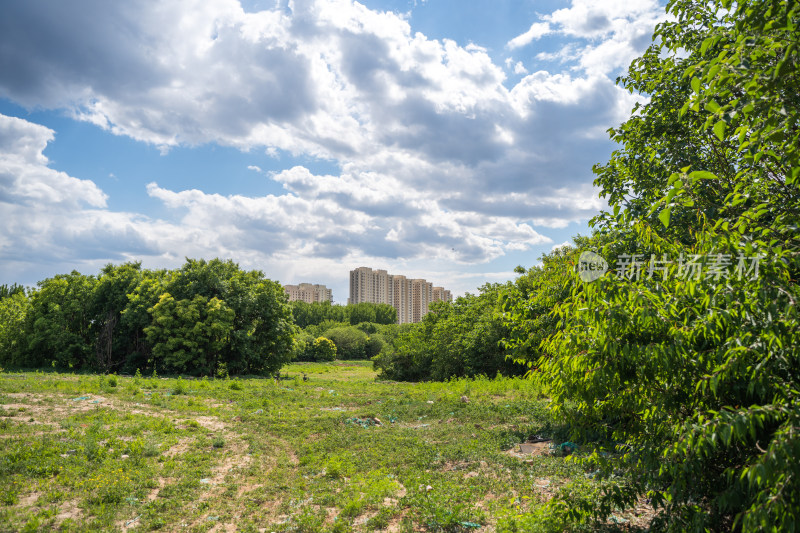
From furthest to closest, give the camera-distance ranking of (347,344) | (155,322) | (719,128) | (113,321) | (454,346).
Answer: (347,344), (113,321), (155,322), (454,346), (719,128)

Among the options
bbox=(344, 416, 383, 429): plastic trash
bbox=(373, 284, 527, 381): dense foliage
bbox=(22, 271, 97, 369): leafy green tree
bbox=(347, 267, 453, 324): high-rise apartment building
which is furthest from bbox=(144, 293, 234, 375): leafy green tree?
bbox=(347, 267, 453, 324): high-rise apartment building

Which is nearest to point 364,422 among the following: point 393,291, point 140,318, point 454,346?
point 454,346

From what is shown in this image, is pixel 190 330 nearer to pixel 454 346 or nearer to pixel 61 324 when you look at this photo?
pixel 61 324

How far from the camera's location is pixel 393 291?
108m

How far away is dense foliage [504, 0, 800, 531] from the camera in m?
2.55

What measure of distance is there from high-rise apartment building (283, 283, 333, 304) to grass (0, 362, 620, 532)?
100m

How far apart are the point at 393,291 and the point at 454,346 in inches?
3341

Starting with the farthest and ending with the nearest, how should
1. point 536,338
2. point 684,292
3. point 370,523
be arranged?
point 536,338, point 370,523, point 684,292

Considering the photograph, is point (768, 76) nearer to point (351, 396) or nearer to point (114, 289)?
point (351, 396)

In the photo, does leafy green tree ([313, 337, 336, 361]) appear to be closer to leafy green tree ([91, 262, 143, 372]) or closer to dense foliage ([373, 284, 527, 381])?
dense foliage ([373, 284, 527, 381])

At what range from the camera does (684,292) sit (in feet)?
10.5

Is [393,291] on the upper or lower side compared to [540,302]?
upper

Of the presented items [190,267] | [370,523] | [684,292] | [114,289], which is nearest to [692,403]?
[684,292]

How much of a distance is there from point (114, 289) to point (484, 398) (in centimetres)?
2306
